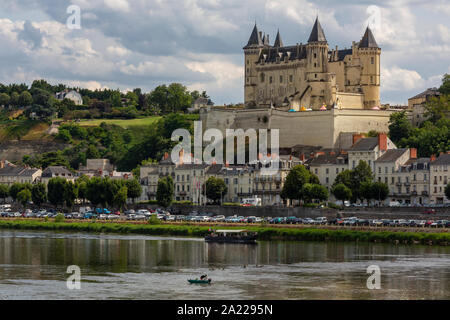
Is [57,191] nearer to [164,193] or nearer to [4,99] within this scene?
[164,193]

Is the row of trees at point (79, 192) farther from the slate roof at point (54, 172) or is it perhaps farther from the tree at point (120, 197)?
the slate roof at point (54, 172)

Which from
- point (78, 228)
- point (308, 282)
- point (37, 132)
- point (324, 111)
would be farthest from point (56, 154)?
point (308, 282)

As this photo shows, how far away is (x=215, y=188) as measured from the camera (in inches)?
3625

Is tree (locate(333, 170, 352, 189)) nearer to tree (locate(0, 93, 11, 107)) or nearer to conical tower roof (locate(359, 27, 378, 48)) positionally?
conical tower roof (locate(359, 27, 378, 48))

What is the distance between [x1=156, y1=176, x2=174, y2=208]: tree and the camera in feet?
303

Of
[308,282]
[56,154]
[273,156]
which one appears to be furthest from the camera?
[56,154]

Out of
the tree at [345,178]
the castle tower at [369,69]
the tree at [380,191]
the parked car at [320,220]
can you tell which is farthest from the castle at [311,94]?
the parked car at [320,220]

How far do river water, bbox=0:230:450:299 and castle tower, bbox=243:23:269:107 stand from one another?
54.3 m

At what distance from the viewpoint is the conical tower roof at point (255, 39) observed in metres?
126

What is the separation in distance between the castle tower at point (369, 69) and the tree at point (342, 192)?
34534mm

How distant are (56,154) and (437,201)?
62989 millimetres

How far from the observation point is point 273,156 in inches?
3807
